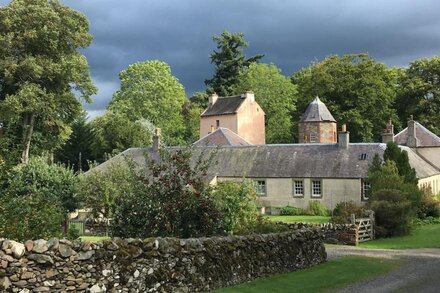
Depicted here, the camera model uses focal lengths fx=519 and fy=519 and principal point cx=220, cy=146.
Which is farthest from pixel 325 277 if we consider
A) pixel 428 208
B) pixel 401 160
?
pixel 428 208

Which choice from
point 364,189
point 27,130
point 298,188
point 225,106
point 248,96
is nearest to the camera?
point 364,189

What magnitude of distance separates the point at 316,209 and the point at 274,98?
3573 cm

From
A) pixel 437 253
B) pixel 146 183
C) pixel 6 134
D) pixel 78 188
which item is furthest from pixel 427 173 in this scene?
pixel 6 134

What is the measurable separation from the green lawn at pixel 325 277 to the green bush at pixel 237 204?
12.0 feet

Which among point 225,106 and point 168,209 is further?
point 225,106

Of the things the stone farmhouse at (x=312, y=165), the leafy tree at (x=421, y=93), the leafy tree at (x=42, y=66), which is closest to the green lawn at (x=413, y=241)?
the stone farmhouse at (x=312, y=165)

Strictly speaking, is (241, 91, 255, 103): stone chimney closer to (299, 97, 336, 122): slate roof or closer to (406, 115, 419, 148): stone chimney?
(299, 97, 336, 122): slate roof

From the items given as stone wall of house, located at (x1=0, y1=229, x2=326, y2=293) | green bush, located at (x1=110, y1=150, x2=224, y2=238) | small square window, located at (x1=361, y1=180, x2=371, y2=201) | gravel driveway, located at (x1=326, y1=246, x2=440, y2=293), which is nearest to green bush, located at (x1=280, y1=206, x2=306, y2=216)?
small square window, located at (x1=361, y1=180, x2=371, y2=201)

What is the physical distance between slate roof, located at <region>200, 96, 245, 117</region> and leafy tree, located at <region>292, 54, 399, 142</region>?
12476 millimetres

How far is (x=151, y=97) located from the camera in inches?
2977

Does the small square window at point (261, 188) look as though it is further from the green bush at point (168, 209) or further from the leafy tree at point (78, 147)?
the green bush at point (168, 209)

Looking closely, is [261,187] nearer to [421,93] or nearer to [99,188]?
[99,188]

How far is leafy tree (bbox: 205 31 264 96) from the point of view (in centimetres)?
8844

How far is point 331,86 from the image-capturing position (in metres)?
71.6
